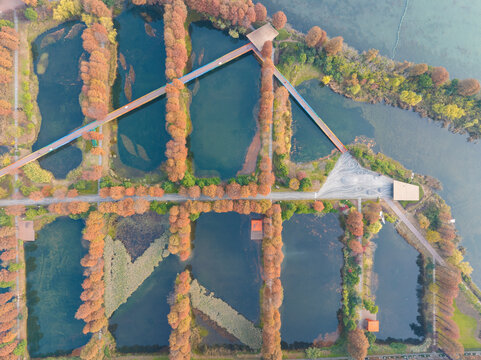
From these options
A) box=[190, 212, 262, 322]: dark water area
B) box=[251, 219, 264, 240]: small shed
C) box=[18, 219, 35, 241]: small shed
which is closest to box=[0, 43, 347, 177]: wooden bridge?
box=[18, 219, 35, 241]: small shed

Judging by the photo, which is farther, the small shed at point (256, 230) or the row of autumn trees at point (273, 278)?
the small shed at point (256, 230)

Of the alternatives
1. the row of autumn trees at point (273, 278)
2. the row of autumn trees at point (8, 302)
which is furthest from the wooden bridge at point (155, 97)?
the row of autumn trees at point (273, 278)

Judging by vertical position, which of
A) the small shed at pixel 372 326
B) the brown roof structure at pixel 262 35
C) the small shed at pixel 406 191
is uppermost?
the brown roof structure at pixel 262 35

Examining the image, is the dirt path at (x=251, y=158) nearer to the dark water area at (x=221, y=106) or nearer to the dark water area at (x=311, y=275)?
the dark water area at (x=221, y=106)

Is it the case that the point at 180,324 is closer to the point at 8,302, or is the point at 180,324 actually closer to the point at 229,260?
the point at 229,260

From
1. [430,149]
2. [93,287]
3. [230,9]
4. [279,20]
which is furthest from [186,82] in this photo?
[430,149]

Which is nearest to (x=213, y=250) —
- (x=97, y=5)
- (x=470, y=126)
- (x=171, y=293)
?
(x=171, y=293)

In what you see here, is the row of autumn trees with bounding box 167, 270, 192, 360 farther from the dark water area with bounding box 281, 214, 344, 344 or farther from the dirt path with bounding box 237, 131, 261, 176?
the dirt path with bounding box 237, 131, 261, 176

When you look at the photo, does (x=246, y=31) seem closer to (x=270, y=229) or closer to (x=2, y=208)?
(x=270, y=229)
